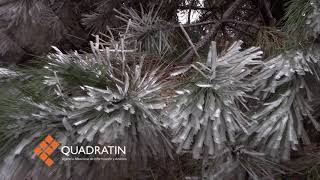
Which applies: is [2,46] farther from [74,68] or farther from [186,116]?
[186,116]

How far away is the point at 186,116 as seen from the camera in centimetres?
41

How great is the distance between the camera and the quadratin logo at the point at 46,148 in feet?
1.49

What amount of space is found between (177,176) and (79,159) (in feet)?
0.99

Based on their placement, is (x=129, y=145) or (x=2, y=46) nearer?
(x=129, y=145)

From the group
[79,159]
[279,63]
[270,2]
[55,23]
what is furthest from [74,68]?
[270,2]

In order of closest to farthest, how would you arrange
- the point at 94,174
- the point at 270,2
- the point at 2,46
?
the point at 94,174
the point at 270,2
the point at 2,46

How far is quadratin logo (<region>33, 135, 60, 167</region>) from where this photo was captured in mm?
454

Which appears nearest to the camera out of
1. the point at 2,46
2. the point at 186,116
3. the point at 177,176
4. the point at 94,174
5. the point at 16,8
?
the point at 186,116

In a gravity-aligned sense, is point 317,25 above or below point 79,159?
above

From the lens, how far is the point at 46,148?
1.50ft

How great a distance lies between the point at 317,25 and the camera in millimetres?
484

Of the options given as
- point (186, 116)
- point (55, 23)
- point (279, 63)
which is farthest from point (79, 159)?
point (55, 23)

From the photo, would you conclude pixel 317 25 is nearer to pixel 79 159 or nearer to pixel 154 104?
pixel 154 104

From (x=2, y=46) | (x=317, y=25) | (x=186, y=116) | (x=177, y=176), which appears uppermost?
(x=2, y=46)
